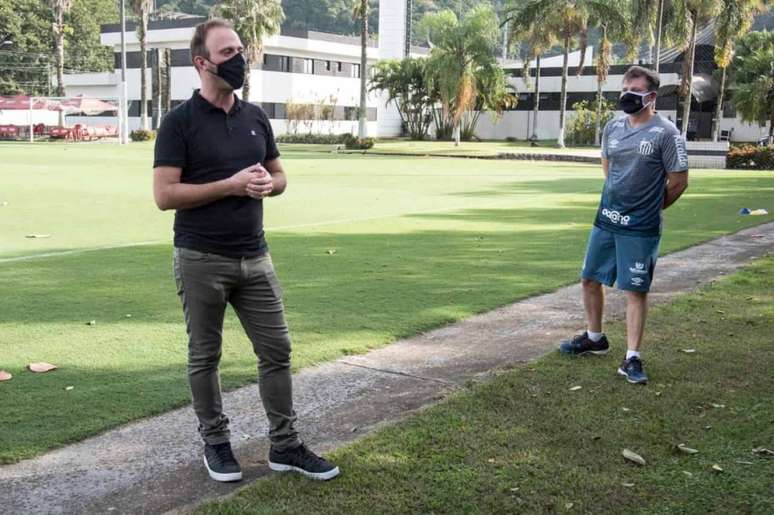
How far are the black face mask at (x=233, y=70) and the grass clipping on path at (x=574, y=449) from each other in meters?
1.85

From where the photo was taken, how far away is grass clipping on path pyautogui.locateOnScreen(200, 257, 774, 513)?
382cm

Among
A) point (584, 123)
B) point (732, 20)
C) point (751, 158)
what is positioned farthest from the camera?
point (584, 123)

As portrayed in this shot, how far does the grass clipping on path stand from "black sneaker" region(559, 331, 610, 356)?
4.0 inches

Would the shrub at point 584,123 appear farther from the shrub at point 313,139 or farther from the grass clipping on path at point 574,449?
the grass clipping on path at point 574,449

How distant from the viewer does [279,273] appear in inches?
372

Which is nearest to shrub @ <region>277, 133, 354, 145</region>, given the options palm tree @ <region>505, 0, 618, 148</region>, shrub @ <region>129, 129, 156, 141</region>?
shrub @ <region>129, 129, 156, 141</region>

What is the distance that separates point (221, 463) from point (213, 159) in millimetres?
1419

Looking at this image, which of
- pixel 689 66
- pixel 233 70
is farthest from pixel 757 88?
pixel 233 70

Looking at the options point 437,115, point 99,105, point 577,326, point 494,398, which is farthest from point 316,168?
point 437,115

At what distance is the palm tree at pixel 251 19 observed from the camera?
189 ft

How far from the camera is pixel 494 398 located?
17.0ft

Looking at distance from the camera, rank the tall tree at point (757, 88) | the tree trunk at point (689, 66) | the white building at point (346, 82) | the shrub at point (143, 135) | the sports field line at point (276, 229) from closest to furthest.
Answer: the sports field line at point (276, 229) < the tree trunk at point (689, 66) < the tall tree at point (757, 88) < the shrub at point (143, 135) < the white building at point (346, 82)

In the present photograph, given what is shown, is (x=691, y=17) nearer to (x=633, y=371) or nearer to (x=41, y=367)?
(x=633, y=371)

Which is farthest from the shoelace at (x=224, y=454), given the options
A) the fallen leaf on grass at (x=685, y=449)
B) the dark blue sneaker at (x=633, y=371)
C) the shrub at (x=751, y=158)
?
the shrub at (x=751, y=158)
